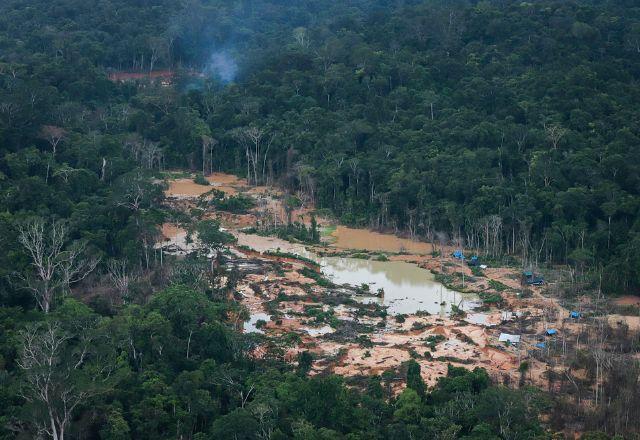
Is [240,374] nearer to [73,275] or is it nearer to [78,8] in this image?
[73,275]

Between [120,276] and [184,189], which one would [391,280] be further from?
[184,189]

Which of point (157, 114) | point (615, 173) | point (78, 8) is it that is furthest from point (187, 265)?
point (78, 8)

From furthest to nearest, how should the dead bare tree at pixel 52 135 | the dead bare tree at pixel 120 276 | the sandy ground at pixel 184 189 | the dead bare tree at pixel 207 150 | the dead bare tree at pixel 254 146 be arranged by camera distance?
the dead bare tree at pixel 207 150 < the dead bare tree at pixel 254 146 < the sandy ground at pixel 184 189 < the dead bare tree at pixel 52 135 < the dead bare tree at pixel 120 276

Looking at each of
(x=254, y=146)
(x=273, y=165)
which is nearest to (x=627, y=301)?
(x=273, y=165)

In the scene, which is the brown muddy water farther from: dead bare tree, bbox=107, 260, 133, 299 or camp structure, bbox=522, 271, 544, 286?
dead bare tree, bbox=107, 260, 133, 299

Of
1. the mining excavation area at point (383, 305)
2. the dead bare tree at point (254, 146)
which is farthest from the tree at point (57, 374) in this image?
the dead bare tree at point (254, 146)

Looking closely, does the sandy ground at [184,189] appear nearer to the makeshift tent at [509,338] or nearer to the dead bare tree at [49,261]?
the dead bare tree at [49,261]

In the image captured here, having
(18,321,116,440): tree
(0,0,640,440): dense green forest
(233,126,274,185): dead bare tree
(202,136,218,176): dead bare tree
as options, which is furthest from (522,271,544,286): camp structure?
(202,136,218,176): dead bare tree
